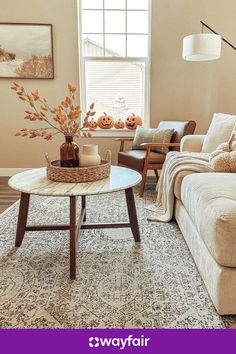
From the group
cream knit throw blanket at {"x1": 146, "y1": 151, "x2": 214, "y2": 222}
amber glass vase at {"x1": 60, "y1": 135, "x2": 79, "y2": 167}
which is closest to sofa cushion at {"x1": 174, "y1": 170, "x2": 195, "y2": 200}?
cream knit throw blanket at {"x1": 146, "y1": 151, "x2": 214, "y2": 222}

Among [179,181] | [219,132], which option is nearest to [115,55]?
[219,132]

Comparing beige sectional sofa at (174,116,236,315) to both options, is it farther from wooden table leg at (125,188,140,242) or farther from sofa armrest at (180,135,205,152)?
sofa armrest at (180,135,205,152)

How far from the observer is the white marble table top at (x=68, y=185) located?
1599mm

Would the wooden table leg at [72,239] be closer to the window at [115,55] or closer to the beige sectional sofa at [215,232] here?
the beige sectional sofa at [215,232]

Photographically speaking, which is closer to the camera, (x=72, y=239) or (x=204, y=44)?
(x=72, y=239)

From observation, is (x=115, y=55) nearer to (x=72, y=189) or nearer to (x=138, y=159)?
(x=138, y=159)

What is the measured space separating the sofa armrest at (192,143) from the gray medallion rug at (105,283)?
3.26ft

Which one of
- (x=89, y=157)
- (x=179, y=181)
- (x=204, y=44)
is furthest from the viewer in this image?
(x=204, y=44)

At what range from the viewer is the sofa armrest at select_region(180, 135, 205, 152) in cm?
300

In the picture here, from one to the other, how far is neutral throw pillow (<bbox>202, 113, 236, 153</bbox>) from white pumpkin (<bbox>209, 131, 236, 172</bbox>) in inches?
16.8

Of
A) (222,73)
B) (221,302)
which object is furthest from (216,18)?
(221,302)

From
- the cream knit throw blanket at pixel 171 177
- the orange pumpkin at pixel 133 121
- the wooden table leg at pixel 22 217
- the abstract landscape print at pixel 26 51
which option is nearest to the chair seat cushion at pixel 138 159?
the cream knit throw blanket at pixel 171 177

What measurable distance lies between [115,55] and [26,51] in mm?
1172

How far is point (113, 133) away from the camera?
13.3 feet
